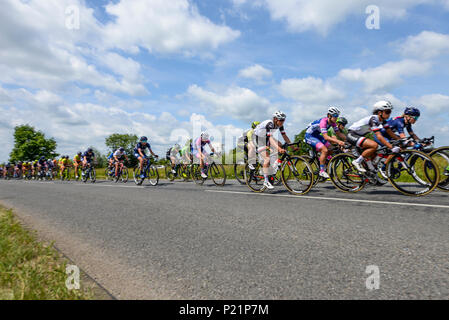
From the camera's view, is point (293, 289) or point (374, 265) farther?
point (374, 265)

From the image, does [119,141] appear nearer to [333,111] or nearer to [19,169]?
[19,169]

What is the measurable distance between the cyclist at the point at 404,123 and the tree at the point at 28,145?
82252 millimetres

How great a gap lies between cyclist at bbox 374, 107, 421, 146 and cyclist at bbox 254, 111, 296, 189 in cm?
245

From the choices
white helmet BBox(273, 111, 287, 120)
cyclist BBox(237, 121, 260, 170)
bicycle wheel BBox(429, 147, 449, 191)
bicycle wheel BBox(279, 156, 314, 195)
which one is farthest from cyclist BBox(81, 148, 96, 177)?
bicycle wheel BBox(429, 147, 449, 191)

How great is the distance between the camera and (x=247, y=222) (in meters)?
4.27

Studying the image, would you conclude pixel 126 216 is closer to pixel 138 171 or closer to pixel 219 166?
pixel 219 166

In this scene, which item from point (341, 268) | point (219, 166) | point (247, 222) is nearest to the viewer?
point (341, 268)

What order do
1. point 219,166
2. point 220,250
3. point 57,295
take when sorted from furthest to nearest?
point 219,166
point 220,250
point 57,295

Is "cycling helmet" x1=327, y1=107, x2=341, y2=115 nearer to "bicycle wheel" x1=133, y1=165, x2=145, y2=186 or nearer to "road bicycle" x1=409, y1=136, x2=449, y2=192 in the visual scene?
"road bicycle" x1=409, y1=136, x2=449, y2=192

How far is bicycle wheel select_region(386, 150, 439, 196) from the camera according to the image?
5.82 metres

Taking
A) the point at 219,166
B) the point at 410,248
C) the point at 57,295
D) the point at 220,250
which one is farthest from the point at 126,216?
the point at 219,166

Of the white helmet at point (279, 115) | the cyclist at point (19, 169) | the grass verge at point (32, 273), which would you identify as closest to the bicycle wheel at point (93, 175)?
the white helmet at point (279, 115)

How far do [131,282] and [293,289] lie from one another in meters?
1.34

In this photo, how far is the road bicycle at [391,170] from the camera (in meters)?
5.96
